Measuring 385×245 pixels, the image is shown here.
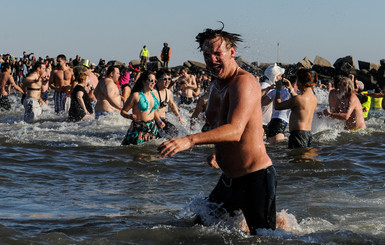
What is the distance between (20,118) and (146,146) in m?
8.44

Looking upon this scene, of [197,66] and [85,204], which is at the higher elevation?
[197,66]

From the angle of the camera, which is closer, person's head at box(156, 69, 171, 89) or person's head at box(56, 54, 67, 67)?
person's head at box(156, 69, 171, 89)

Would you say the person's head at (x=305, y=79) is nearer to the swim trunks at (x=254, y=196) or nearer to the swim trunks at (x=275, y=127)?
the swim trunks at (x=275, y=127)

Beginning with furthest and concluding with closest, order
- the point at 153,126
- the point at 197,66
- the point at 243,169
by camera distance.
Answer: the point at 197,66
the point at 153,126
the point at 243,169

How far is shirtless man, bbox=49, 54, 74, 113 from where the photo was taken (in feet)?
46.6

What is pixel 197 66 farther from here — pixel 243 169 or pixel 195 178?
pixel 243 169

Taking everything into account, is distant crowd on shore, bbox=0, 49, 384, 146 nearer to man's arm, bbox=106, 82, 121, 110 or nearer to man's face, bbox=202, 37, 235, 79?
man's arm, bbox=106, 82, 121, 110

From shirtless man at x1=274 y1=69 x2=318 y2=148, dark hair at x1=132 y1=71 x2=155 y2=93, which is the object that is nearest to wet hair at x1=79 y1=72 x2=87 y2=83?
dark hair at x1=132 y1=71 x2=155 y2=93

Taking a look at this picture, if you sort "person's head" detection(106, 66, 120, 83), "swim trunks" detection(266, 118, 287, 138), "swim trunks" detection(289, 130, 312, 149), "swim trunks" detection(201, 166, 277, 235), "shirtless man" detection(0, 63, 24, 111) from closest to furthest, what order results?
"swim trunks" detection(201, 166, 277, 235) < "swim trunks" detection(289, 130, 312, 149) < "swim trunks" detection(266, 118, 287, 138) < "person's head" detection(106, 66, 120, 83) < "shirtless man" detection(0, 63, 24, 111)

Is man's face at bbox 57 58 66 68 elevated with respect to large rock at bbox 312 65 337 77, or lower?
lower

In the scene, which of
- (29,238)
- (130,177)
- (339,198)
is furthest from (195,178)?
(29,238)

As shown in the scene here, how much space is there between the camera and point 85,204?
5.91 metres

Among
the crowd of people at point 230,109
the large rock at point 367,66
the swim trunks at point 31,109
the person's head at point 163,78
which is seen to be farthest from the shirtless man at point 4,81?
the large rock at point 367,66

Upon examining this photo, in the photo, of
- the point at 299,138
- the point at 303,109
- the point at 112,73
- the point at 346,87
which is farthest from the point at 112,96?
the point at 303,109
